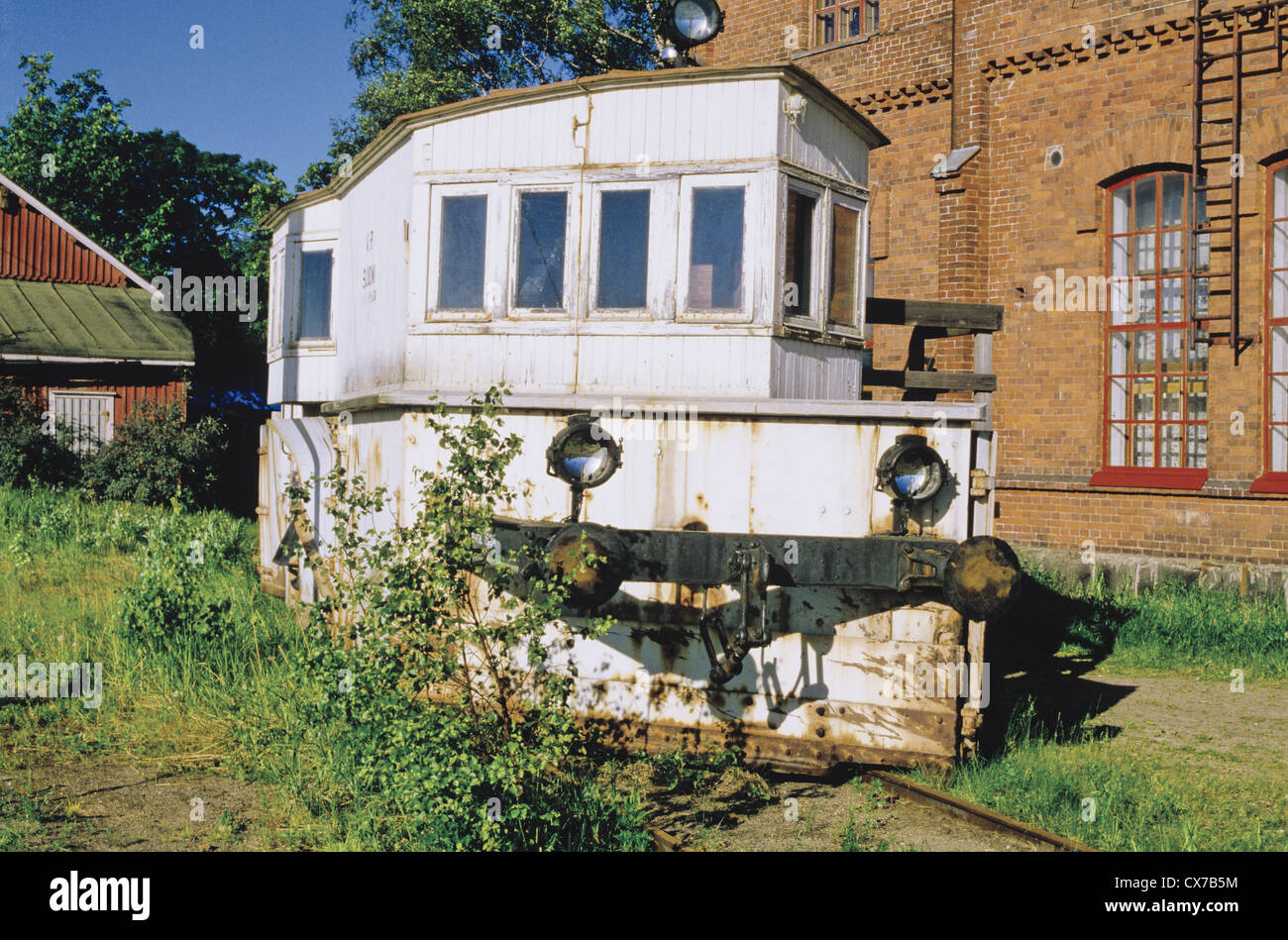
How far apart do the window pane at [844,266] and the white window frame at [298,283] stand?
201 inches

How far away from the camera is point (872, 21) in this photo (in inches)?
664

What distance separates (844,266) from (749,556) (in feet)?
8.64

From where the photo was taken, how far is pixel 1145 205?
13773 mm

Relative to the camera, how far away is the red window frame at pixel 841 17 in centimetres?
1691

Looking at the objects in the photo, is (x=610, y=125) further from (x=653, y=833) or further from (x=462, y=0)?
(x=462, y=0)

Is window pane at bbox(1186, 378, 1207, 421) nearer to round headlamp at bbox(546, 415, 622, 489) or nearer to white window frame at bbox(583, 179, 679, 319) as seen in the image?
white window frame at bbox(583, 179, 679, 319)

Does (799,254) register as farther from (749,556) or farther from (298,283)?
(298,283)

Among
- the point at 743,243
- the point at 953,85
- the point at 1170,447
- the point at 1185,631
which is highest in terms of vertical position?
the point at 953,85

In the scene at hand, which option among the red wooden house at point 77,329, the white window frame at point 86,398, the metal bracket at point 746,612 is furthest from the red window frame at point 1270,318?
the white window frame at point 86,398

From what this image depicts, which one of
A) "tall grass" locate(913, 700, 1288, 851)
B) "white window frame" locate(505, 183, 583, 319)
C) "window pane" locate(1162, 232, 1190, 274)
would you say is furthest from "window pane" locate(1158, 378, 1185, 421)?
"white window frame" locate(505, 183, 583, 319)

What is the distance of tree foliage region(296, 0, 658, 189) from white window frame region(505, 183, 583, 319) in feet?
61.9

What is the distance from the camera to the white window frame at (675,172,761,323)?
6.88m

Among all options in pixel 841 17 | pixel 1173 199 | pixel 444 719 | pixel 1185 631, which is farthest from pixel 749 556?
pixel 841 17

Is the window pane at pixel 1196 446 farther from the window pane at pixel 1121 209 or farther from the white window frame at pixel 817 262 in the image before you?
the white window frame at pixel 817 262
